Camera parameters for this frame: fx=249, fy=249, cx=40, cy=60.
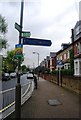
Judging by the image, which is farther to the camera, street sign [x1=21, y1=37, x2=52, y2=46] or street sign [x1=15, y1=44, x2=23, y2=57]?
street sign [x1=21, y1=37, x2=52, y2=46]

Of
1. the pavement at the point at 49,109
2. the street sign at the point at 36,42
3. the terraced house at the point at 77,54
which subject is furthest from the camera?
the terraced house at the point at 77,54

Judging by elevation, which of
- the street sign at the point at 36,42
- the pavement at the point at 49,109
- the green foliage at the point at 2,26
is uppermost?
the green foliage at the point at 2,26

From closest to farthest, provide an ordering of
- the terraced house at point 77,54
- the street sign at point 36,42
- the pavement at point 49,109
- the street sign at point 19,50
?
the street sign at point 19,50
the street sign at point 36,42
the pavement at point 49,109
the terraced house at point 77,54

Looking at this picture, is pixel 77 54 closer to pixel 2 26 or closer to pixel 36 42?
pixel 2 26

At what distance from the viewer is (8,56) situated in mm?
114188

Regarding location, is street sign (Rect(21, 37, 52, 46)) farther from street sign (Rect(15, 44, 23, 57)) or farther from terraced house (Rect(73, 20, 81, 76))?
terraced house (Rect(73, 20, 81, 76))

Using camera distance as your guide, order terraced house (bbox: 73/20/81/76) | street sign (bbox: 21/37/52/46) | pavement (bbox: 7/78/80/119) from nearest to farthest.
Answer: street sign (bbox: 21/37/52/46)
pavement (bbox: 7/78/80/119)
terraced house (bbox: 73/20/81/76)

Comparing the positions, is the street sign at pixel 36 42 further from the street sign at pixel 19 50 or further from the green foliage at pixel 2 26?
the green foliage at pixel 2 26

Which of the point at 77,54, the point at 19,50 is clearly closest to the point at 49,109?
the point at 19,50

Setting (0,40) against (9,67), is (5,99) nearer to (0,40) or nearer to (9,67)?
(0,40)

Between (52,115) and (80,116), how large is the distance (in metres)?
1.07

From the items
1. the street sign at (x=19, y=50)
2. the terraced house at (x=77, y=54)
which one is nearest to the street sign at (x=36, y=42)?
the street sign at (x=19, y=50)

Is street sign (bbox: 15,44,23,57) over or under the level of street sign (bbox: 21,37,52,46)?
under

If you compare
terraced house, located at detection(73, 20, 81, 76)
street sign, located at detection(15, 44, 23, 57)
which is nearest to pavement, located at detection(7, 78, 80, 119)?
street sign, located at detection(15, 44, 23, 57)
